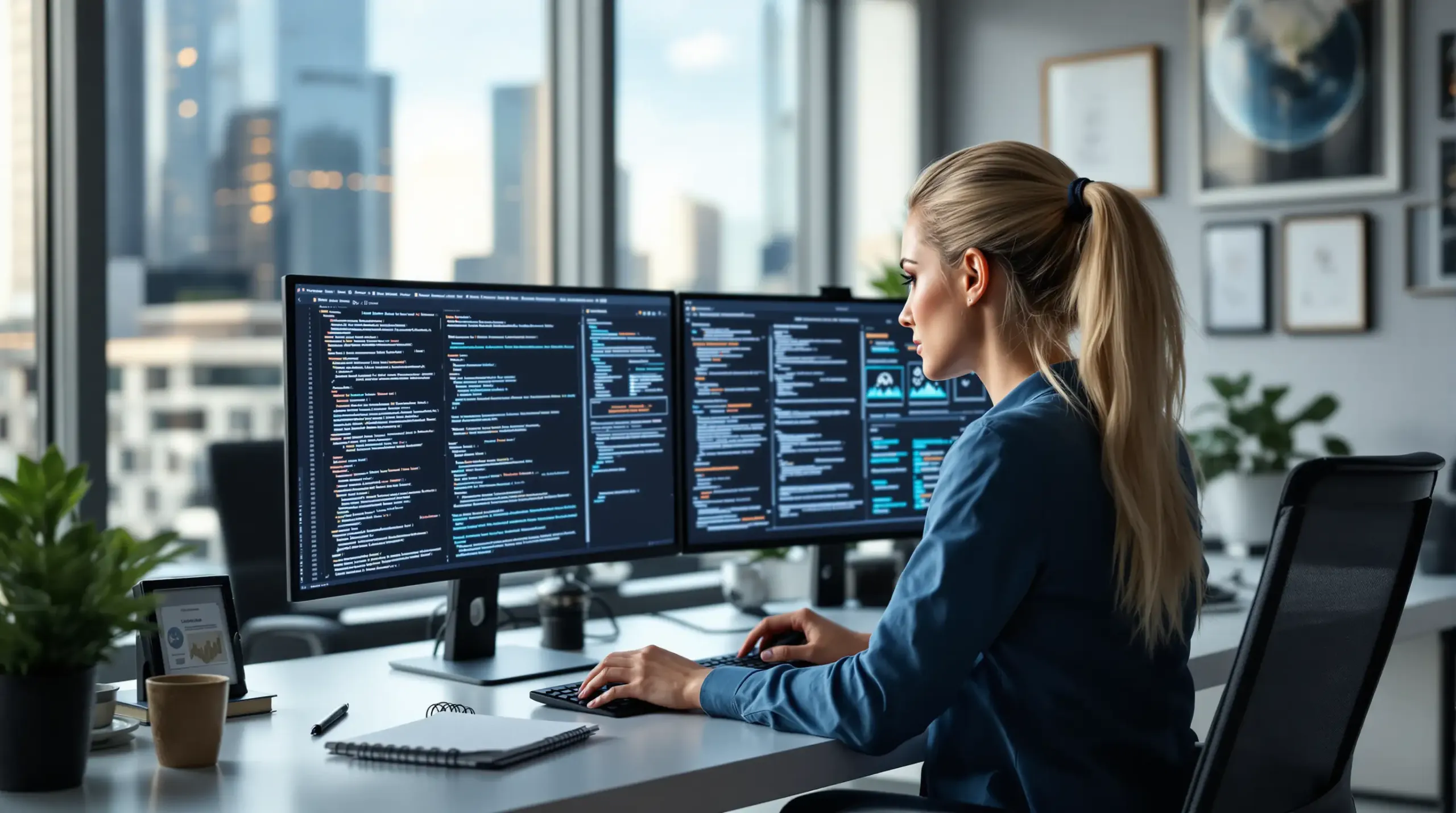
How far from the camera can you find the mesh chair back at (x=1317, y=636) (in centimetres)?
120

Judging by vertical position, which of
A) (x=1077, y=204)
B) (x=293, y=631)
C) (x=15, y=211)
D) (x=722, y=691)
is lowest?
(x=293, y=631)

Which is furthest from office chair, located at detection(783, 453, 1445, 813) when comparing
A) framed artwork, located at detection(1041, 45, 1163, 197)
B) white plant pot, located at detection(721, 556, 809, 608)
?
framed artwork, located at detection(1041, 45, 1163, 197)

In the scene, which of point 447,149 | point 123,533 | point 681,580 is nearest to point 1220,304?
point 681,580

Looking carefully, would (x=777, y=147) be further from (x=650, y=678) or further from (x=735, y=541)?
(x=650, y=678)

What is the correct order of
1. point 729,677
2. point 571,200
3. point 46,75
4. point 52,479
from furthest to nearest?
point 571,200, point 46,75, point 729,677, point 52,479

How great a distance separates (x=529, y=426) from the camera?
1786 millimetres

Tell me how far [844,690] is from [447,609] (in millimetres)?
656

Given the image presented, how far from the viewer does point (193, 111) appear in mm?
2578

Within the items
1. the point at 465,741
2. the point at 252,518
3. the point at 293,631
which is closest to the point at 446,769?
the point at 465,741

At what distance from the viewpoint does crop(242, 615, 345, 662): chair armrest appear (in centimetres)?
243

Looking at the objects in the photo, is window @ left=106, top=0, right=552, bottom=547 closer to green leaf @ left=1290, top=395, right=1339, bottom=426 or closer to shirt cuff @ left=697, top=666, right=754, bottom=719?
shirt cuff @ left=697, top=666, right=754, bottom=719

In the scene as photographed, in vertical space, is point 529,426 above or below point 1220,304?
below

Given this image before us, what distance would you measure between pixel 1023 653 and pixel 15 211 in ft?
6.17

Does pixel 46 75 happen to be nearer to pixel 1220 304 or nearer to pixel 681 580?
pixel 681 580
